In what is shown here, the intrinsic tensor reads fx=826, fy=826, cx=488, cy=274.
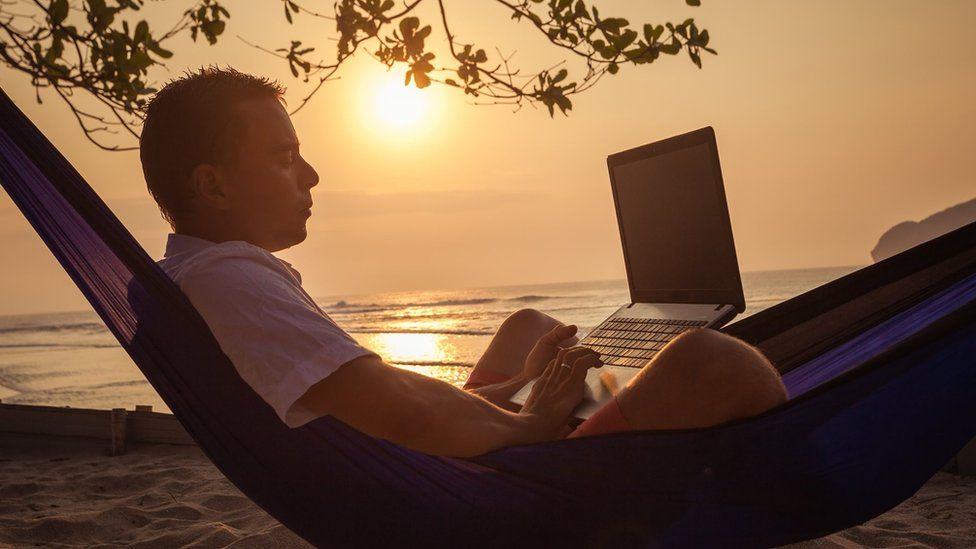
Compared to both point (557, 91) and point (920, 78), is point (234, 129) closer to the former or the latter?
point (557, 91)

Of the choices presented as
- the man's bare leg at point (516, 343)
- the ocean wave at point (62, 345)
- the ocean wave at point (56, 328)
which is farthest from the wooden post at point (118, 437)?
the ocean wave at point (56, 328)

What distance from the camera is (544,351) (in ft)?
6.53

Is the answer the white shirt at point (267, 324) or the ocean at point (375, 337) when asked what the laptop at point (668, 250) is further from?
the ocean at point (375, 337)

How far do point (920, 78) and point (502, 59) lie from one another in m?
20.3

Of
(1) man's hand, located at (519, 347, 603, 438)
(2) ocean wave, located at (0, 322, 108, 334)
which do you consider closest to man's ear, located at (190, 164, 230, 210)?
(1) man's hand, located at (519, 347, 603, 438)

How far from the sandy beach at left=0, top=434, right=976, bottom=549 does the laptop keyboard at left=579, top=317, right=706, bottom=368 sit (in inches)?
28.9

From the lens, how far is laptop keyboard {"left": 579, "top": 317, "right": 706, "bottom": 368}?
6.73 feet

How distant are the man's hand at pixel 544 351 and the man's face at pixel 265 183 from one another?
70 centimetres

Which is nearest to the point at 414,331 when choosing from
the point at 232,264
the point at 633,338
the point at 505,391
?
the point at 633,338

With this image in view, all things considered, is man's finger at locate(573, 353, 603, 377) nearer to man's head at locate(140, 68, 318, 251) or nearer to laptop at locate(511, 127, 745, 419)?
laptop at locate(511, 127, 745, 419)

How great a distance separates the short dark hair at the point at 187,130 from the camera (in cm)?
146

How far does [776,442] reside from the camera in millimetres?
1271

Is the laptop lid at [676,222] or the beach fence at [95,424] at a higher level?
the laptop lid at [676,222]

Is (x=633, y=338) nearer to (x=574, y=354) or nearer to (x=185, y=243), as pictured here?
(x=574, y=354)
